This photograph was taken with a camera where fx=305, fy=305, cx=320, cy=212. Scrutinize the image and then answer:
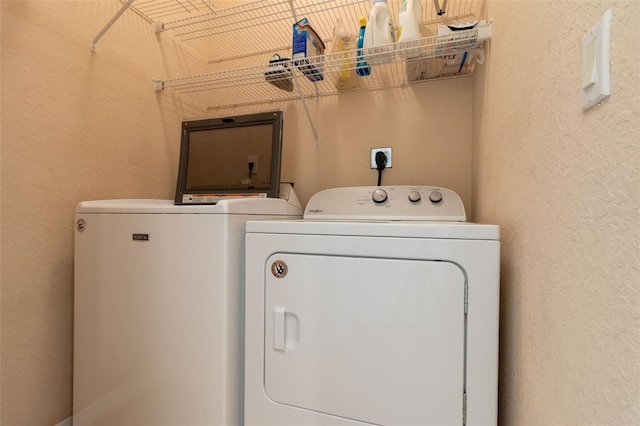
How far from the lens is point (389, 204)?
1335mm

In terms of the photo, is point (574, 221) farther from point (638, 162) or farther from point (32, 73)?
point (32, 73)

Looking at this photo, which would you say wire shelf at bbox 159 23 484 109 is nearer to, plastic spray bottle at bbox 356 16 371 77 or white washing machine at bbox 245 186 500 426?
plastic spray bottle at bbox 356 16 371 77

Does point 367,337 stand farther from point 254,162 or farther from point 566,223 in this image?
point 254,162

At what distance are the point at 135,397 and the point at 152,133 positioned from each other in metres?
1.20

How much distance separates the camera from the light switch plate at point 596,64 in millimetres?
→ 380

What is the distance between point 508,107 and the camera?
829mm

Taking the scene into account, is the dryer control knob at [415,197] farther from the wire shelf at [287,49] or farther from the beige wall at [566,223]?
the wire shelf at [287,49]

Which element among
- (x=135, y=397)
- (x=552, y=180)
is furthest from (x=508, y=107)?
(x=135, y=397)

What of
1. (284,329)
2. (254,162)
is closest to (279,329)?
(284,329)

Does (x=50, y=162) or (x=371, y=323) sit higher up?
(x=50, y=162)

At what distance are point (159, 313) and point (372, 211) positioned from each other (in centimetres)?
91

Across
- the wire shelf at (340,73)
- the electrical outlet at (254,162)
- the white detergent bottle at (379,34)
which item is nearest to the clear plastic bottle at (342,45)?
the wire shelf at (340,73)

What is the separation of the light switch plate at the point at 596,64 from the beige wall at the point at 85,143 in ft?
3.70

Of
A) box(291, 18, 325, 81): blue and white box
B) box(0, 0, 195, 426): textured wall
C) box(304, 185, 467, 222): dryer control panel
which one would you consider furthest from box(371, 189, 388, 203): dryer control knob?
box(0, 0, 195, 426): textured wall
